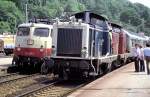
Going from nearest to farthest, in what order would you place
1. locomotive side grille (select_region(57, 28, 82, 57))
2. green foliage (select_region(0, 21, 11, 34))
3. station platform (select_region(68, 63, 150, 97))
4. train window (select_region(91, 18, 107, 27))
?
1. station platform (select_region(68, 63, 150, 97))
2. locomotive side grille (select_region(57, 28, 82, 57))
3. train window (select_region(91, 18, 107, 27))
4. green foliage (select_region(0, 21, 11, 34))

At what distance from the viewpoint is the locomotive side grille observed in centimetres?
2077

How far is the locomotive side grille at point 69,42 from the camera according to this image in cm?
2077

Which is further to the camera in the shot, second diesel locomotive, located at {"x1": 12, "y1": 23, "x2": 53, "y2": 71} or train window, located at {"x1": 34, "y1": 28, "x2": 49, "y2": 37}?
train window, located at {"x1": 34, "y1": 28, "x2": 49, "y2": 37}

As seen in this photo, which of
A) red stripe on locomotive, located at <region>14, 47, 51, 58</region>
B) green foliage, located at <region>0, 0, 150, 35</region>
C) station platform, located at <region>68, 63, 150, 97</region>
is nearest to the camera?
station platform, located at <region>68, 63, 150, 97</region>

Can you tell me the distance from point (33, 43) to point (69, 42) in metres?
6.39

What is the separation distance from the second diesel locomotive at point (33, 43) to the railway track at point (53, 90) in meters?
5.01

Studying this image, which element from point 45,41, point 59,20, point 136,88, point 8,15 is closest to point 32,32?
point 45,41

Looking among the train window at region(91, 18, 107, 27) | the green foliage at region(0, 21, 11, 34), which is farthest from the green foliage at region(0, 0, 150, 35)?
the train window at region(91, 18, 107, 27)

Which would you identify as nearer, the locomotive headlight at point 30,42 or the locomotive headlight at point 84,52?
the locomotive headlight at point 84,52

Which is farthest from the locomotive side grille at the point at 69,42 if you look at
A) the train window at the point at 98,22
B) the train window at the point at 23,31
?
the train window at the point at 23,31

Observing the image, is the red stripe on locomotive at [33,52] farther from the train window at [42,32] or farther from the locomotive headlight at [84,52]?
the locomotive headlight at [84,52]

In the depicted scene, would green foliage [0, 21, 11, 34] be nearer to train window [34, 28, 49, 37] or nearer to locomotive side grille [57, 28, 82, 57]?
train window [34, 28, 49, 37]

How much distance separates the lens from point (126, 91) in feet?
54.2

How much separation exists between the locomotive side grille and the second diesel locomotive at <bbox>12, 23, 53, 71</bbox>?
227 inches
